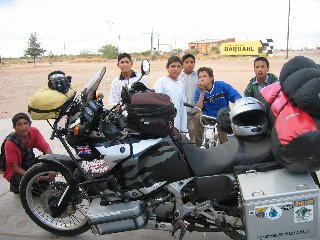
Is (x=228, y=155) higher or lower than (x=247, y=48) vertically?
lower

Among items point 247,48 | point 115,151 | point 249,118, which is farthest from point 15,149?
point 247,48

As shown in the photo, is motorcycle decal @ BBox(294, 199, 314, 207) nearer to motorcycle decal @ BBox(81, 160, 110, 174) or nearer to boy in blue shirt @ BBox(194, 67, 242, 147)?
motorcycle decal @ BBox(81, 160, 110, 174)

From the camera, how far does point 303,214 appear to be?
9.12 feet

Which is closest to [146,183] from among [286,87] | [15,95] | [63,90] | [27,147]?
[63,90]

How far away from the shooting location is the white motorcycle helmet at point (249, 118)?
10.1 feet

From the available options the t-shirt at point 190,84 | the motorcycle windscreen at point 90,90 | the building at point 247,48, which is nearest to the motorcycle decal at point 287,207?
the motorcycle windscreen at point 90,90

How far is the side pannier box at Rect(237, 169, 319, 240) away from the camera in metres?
2.74

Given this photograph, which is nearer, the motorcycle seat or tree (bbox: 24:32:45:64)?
the motorcycle seat

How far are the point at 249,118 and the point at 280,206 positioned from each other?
0.74m

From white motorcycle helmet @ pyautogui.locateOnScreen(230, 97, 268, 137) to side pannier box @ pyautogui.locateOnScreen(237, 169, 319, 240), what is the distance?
39 cm

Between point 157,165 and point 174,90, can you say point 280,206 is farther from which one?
point 174,90

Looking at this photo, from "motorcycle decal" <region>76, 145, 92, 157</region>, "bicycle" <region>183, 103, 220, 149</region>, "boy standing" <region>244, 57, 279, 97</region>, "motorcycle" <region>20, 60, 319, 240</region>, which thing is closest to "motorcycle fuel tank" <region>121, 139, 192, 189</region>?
"motorcycle" <region>20, 60, 319, 240</region>

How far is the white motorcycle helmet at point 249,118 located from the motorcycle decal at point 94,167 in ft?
3.46

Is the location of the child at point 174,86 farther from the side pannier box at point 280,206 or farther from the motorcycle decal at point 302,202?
the motorcycle decal at point 302,202
